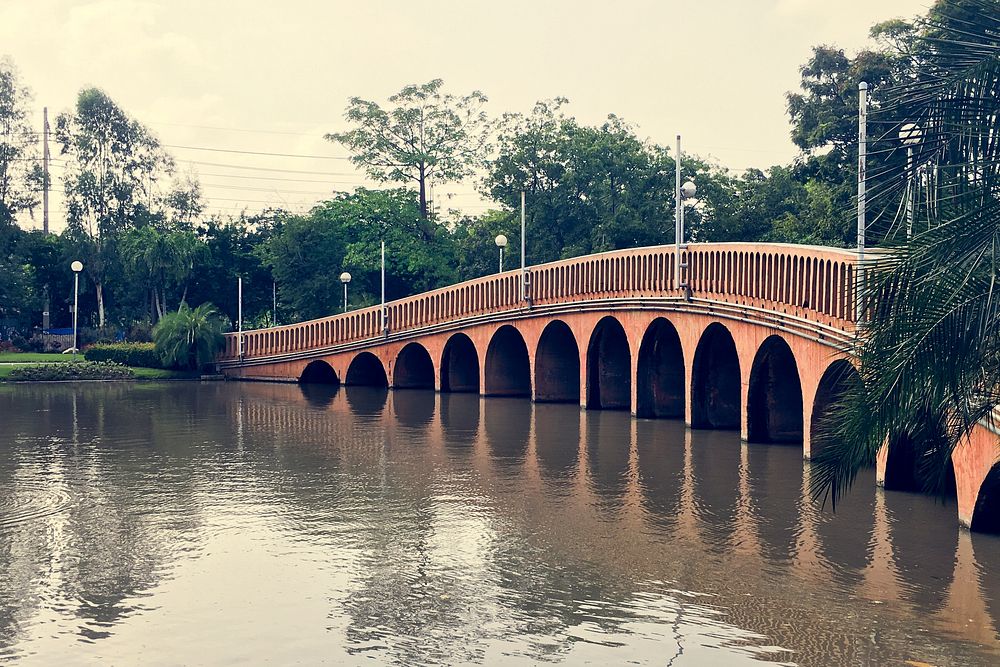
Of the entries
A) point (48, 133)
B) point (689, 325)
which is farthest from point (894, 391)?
point (48, 133)

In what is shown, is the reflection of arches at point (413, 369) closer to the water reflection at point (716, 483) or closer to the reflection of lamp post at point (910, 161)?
the water reflection at point (716, 483)

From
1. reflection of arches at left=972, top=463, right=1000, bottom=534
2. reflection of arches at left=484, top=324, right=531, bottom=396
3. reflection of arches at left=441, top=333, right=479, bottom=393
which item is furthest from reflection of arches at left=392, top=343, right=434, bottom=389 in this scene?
reflection of arches at left=972, top=463, right=1000, bottom=534

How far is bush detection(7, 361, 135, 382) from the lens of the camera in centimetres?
6575

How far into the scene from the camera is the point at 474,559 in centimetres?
2134

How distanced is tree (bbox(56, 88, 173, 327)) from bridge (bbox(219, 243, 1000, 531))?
18.3m

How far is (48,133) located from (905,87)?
291 feet

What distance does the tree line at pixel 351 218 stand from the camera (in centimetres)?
7175

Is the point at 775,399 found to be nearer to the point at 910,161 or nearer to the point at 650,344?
the point at 650,344

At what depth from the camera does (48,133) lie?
304ft

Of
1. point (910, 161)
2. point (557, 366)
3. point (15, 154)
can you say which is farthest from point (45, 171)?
point (910, 161)

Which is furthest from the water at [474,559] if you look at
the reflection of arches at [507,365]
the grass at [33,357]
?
the grass at [33,357]

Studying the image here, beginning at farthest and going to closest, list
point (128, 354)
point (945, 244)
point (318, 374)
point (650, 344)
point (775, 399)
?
point (128, 354) → point (318, 374) → point (650, 344) → point (775, 399) → point (945, 244)

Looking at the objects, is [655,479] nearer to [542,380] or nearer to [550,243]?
[542,380]

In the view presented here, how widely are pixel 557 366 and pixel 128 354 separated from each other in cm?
2909
